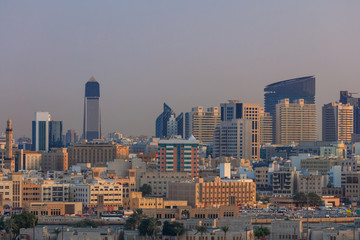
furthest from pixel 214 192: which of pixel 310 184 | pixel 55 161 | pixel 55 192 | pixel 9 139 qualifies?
pixel 55 161

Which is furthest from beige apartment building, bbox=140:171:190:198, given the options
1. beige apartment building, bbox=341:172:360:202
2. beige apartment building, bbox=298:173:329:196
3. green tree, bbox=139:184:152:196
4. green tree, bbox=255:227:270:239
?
green tree, bbox=255:227:270:239

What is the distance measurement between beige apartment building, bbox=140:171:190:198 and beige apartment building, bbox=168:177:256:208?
22.0 ft

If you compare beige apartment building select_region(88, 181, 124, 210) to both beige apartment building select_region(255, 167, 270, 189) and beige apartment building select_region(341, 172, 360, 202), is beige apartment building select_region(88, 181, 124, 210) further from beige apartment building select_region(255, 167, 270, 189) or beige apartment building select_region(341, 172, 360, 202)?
beige apartment building select_region(341, 172, 360, 202)

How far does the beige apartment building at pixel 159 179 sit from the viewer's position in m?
132

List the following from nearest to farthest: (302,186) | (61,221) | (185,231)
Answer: (185,231)
(61,221)
(302,186)

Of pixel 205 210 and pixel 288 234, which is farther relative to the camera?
pixel 205 210

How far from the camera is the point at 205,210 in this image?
4272 inches

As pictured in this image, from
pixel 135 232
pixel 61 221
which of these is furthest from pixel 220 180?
pixel 135 232

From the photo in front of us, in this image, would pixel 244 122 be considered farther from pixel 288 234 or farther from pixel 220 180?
pixel 288 234

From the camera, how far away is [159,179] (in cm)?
13362

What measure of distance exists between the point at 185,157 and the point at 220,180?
46.7 ft

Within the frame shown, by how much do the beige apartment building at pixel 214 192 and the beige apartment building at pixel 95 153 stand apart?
56.7 meters

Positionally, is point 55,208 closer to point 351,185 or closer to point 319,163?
point 351,185

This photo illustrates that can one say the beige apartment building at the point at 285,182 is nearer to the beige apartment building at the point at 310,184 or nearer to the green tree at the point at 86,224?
the beige apartment building at the point at 310,184
